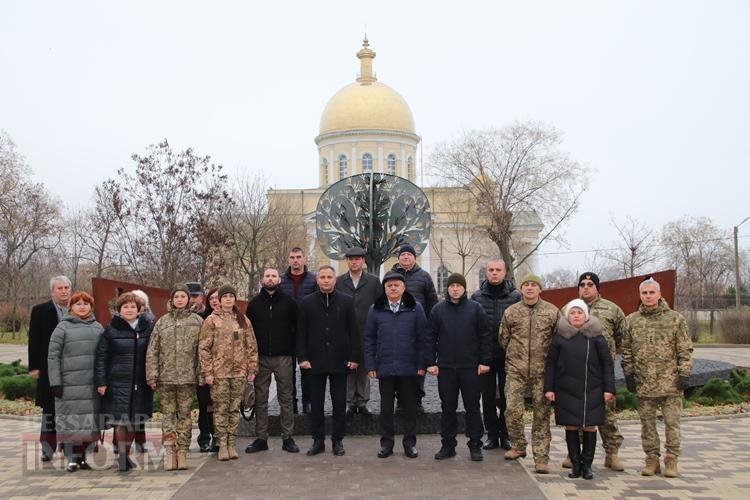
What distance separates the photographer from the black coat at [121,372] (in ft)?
25.2

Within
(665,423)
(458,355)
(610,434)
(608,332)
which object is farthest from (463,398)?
(665,423)

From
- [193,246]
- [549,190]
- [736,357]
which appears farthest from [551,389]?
[549,190]

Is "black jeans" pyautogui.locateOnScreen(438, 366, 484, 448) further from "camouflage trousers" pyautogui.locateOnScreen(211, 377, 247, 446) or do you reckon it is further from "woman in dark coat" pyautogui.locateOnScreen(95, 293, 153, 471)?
"woman in dark coat" pyautogui.locateOnScreen(95, 293, 153, 471)

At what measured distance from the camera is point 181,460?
7.68 meters

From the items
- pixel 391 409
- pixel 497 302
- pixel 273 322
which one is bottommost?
pixel 391 409

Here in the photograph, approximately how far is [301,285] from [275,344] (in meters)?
0.92

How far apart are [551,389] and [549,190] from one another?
36275mm

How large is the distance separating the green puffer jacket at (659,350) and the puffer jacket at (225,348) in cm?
373

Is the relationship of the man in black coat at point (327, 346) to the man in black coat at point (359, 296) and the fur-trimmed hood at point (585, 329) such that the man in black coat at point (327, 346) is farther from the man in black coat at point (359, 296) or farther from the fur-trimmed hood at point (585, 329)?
the fur-trimmed hood at point (585, 329)

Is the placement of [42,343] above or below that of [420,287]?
below

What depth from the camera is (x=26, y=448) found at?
884 cm

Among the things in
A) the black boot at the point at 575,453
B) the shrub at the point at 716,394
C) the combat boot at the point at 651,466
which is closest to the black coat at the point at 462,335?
the black boot at the point at 575,453

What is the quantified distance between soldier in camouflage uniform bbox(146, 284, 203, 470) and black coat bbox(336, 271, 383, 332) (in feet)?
6.45

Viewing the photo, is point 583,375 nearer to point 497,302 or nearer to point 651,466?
point 651,466
